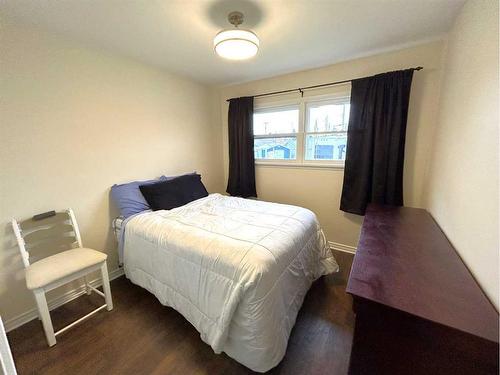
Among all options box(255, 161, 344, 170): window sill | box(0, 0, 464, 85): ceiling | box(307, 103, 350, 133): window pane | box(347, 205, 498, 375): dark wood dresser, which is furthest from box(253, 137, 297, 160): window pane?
box(347, 205, 498, 375): dark wood dresser

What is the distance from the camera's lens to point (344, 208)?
2.52 meters

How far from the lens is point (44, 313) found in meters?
1.40

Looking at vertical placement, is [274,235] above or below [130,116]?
below

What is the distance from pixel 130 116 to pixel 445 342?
2.88 meters

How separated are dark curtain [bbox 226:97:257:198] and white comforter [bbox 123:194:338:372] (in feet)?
3.70

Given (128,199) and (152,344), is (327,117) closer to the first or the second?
(128,199)

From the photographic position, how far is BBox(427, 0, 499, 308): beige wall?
91 cm

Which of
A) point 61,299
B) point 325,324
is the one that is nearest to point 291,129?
point 325,324

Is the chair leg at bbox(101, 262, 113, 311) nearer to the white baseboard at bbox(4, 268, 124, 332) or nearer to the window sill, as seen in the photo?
the white baseboard at bbox(4, 268, 124, 332)

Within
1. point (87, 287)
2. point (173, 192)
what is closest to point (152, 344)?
point (87, 287)

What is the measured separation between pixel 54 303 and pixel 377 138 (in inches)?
138

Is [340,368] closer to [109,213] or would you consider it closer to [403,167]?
[403,167]

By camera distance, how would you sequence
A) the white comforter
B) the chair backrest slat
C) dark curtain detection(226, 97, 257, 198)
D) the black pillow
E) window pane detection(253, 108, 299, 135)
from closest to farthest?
the white comforter < the chair backrest slat < the black pillow < window pane detection(253, 108, 299, 135) < dark curtain detection(226, 97, 257, 198)

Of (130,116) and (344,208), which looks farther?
(344,208)
